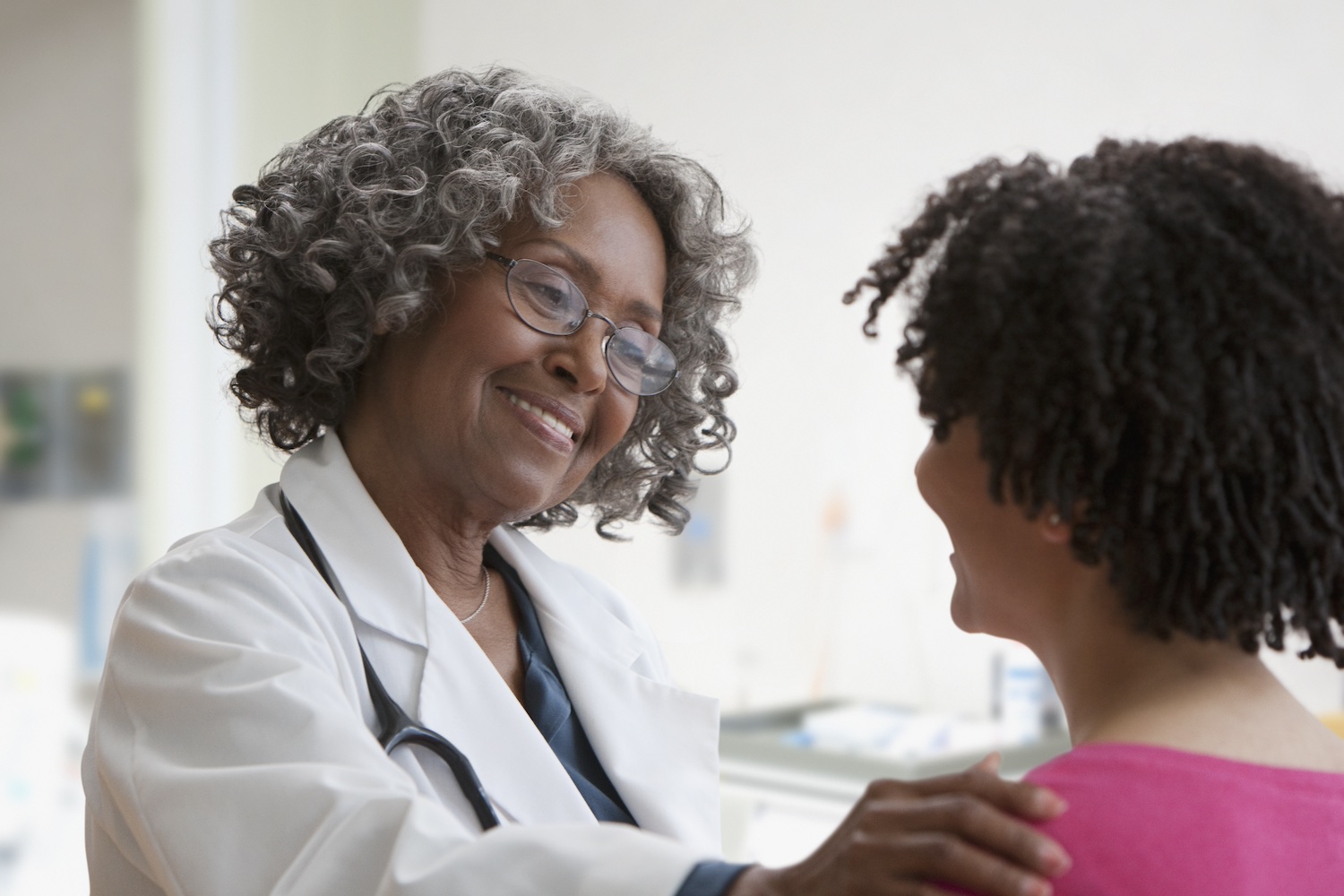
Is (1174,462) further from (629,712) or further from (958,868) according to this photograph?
(629,712)

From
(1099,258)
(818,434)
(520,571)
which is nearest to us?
(1099,258)

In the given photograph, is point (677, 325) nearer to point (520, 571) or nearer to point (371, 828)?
point (520, 571)

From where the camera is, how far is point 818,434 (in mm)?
2971

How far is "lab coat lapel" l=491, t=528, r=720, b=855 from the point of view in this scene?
1.42 metres

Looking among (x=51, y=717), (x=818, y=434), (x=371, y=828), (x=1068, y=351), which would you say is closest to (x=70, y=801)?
(x=51, y=717)

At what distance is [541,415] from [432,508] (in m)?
0.17

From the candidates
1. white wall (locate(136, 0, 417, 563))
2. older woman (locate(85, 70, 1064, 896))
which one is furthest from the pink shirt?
white wall (locate(136, 0, 417, 563))

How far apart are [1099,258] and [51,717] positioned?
3.81 meters

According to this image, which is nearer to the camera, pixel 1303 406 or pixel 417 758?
pixel 1303 406

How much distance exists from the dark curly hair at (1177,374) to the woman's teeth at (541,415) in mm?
691

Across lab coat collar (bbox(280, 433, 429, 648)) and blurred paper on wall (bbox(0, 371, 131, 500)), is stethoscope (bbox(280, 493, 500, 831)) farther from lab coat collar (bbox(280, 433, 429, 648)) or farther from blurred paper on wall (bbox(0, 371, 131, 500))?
blurred paper on wall (bbox(0, 371, 131, 500))

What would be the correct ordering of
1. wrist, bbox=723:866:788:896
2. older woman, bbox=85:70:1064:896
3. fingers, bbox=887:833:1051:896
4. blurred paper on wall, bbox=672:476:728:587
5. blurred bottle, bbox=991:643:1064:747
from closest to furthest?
fingers, bbox=887:833:1051:896, wrist, bbox=723:866:788:896, older woman, bbox=85:70:1064:896, blurred bottle, bbox=991:643:1064:747, blurred paper on wall, bbox=672:476:728:587

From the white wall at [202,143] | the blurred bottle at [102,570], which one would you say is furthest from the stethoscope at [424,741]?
the blurred bottle at [102,570]

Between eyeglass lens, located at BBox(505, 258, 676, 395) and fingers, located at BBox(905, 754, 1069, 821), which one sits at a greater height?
eyeglass lens, located at BBox(505, 258, 676, 395)
